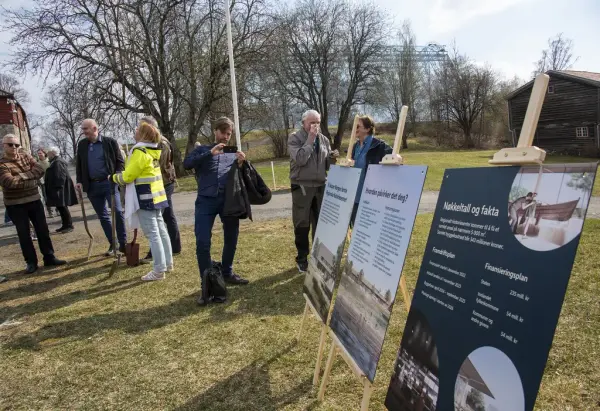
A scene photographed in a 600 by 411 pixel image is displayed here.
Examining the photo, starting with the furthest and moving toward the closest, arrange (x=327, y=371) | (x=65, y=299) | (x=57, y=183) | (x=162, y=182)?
(x=57, y=183), (x=162, y=182), (x=65, y=299), (x=327, y=371)

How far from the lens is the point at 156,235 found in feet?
16.4

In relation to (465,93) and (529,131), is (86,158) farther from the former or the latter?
(465,93)

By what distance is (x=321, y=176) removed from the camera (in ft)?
16.0

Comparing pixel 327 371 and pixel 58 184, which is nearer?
pixel 327 371

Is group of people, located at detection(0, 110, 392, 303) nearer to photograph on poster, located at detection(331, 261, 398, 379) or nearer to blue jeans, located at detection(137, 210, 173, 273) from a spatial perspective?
blue jeans, located at detection(137, 210, 173, 273)

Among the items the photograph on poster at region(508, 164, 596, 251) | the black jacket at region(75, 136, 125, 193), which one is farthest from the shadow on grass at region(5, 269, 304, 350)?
the photograph on poster at region(508, 164, 596, 251)

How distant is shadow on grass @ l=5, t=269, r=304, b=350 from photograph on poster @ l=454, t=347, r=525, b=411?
256cm

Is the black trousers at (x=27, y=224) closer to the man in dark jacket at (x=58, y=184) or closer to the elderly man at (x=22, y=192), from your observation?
the elderly man at (x=22, y=192)

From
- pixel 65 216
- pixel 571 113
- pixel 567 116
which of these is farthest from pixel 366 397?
pixel 567 116

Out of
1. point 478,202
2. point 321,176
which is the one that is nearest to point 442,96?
point 321,176

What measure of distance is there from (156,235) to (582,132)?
107 feet

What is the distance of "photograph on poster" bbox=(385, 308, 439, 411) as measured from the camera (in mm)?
1721

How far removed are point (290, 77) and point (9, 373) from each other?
36.5 metres

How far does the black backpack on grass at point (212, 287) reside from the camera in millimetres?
4254
